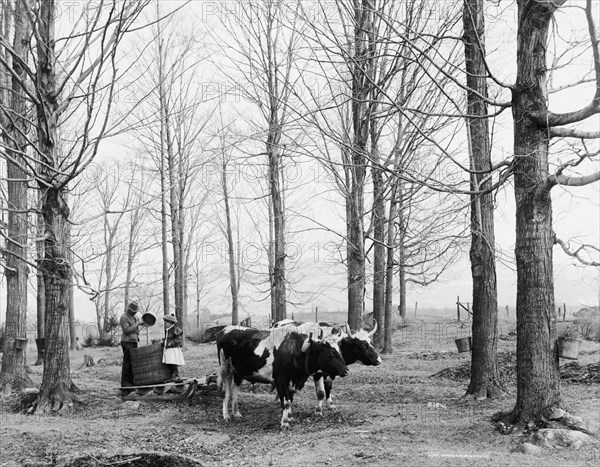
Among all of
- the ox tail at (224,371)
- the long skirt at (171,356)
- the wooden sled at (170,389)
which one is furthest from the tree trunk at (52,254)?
the ox tail at (224,371)

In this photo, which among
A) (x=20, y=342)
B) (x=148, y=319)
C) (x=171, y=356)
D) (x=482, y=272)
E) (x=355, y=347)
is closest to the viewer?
(x=482, y=272)

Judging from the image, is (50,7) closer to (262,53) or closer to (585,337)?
(262,53)

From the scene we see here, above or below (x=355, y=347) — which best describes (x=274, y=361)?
below

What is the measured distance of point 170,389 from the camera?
40.7 feet

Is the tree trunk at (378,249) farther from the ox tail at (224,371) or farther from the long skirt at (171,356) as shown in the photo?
the long skirt at (171,356)

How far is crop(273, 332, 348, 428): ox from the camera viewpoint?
1059 cm

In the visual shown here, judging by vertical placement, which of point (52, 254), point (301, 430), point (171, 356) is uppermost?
point (52, 254)

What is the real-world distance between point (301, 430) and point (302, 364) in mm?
1505

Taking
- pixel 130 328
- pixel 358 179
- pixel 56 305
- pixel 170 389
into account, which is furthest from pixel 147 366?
pixel 358 179

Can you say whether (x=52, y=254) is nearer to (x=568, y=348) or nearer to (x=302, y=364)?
(x=302, y=364)

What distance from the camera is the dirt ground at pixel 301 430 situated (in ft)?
24.4

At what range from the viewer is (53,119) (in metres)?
11.3

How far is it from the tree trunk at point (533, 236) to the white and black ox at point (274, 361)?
327 cm

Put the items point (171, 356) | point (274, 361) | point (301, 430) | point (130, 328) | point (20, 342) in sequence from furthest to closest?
point (20, 342) < point (130, 328) < point (171, 356) < point (274, 361) < point (301, 430)
